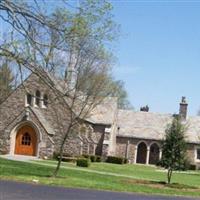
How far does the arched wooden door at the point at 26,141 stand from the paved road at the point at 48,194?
98.1ft

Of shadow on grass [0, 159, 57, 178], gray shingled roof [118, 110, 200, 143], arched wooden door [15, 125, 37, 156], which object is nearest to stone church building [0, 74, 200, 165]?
arched wooden door [15, 125, 37, 156]

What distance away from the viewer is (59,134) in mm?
51750

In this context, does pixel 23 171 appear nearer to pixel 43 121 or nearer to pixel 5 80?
pixel 5 80

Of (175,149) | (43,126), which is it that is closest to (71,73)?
(175,149)

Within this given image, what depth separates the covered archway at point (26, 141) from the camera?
5031 cm

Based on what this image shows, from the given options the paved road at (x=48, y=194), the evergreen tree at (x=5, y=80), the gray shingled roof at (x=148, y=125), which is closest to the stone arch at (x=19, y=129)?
the evergreen tree at (x=5, y=80)

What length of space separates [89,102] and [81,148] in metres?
18.8

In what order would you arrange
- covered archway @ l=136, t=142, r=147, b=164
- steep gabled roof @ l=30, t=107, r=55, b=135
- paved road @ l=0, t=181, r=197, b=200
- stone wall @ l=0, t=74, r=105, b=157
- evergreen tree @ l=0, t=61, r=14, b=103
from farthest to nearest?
covered archway @ l=136, t=142, r=147, b=164, steep gabled roof @ l=30, t=107, r=55, b=135, stone wall @ l=0, t=74, r=105, b=157, evergreen tree @ l=0, t=61, r=14, b=103, paved road @ l=0, t=181, r=197, b=200

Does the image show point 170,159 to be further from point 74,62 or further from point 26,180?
point 26,180

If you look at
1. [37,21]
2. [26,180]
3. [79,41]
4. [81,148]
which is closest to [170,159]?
[26,180]

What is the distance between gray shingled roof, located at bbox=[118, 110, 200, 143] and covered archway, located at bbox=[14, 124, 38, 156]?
49.2 feet

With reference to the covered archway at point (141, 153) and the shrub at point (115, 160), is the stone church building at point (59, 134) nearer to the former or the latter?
the covered archway at point (141, 153)

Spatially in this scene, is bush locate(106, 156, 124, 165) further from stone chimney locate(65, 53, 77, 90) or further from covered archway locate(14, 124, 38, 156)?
stone chimney locate(65, 53, 77, 90)

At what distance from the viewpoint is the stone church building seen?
5003 centimetres
